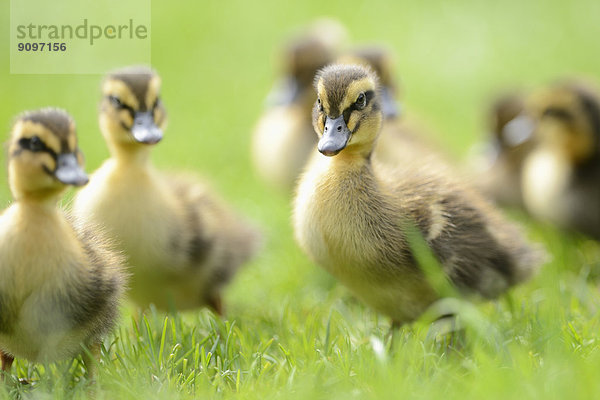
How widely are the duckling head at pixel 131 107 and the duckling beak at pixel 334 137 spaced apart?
2.73 feet

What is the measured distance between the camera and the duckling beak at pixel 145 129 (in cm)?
371

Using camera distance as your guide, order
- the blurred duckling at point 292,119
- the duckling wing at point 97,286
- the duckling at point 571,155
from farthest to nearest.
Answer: the blurred duckling at point 292,119
the duckling at point 571,155
the duckling wing at point 97,286

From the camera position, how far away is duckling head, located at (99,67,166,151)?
3838mm

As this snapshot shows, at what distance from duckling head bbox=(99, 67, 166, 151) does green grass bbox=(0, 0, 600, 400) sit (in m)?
0.88

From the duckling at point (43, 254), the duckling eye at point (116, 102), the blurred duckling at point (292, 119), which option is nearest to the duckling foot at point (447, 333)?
the duckling at point (43, 254)

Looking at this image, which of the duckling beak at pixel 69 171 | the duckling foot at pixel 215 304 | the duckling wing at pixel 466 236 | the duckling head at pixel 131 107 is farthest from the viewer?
the duckling foot at pixel 215 304

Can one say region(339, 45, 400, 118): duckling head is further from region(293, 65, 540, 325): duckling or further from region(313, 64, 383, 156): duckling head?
region(313, 64, 383, 156): duckling head

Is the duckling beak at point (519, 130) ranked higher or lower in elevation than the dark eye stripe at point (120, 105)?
lower

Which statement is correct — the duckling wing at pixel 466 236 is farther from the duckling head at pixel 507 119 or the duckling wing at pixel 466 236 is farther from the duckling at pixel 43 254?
the duckling head at pixel 507 119

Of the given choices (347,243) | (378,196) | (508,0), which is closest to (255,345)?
(347,243)

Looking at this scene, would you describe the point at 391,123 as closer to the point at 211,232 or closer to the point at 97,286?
the point at 211,232

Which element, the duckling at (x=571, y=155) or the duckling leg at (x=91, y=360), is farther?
the duckling at (x=571, y=155)

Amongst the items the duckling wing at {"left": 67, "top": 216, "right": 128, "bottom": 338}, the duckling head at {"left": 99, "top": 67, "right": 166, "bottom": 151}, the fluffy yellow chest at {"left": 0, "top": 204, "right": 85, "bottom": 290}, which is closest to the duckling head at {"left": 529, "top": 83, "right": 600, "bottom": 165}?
the duckling head at {"left": 99, "top": 67, "right": 166, "bottom": 151}

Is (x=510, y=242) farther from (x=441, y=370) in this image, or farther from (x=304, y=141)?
(x=304, y=141)
